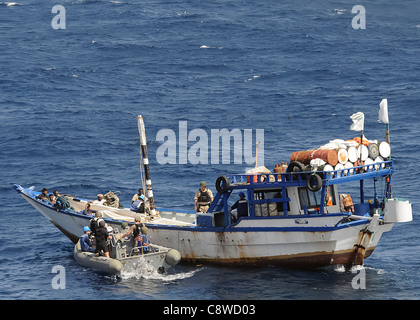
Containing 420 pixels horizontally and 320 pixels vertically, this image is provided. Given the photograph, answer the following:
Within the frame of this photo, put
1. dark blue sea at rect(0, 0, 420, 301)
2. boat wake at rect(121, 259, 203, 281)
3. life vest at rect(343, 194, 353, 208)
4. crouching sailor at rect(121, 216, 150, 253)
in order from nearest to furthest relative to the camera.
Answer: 1. dark blue sea at rect(0, 0, 420, 301)
2. boat wake at rect(121, 259, 203, 281)
3. life vest at rect(343, 194, 353, 208)
4. crouching sailor at rect(121, 216, 150, 253)

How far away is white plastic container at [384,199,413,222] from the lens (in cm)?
Answer: 3219

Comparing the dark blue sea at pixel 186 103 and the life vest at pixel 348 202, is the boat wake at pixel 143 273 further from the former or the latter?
the life vest at pixel 348 202

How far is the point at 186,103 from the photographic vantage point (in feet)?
218

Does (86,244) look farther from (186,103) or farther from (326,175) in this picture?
(186,103)

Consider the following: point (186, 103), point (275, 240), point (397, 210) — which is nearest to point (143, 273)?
point (275, 240)

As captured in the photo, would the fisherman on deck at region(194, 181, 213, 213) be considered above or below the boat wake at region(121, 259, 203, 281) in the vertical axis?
above

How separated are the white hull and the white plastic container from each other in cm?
61

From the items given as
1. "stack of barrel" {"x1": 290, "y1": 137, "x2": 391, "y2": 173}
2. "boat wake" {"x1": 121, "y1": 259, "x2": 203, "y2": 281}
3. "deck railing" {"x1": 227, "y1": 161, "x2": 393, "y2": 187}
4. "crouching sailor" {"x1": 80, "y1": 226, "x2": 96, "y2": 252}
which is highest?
"stack of barrel" {"x1": 290, "y1": 137, "x2": 391, "y2": 173}

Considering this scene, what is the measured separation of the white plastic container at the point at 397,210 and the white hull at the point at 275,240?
0.61m

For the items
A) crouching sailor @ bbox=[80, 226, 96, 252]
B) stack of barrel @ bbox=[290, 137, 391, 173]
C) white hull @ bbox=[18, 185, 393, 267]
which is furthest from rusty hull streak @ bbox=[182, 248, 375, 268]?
crouching sailor @ bbox=[80, 226, 96, 252]

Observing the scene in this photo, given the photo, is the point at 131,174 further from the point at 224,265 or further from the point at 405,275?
the point at 405,275

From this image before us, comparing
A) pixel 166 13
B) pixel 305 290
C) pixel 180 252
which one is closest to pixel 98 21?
pixel 166 13

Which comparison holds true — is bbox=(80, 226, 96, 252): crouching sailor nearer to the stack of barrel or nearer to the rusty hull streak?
the rusty hull streak

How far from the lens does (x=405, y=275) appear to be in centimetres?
3300
